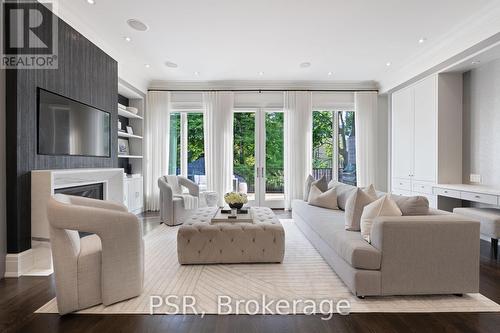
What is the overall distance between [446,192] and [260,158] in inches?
141

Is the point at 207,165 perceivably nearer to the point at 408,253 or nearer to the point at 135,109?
the point at 135,109

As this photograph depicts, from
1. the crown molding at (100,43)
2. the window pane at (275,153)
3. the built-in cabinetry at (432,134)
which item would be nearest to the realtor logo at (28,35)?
the crown molding at (100,43)

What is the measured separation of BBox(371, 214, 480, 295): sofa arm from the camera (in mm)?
2123

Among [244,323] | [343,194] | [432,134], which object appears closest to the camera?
[244,323]

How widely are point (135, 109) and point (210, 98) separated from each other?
1629 millimetres

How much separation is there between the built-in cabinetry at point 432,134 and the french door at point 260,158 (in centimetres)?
260

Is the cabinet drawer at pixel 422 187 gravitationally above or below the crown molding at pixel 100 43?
below

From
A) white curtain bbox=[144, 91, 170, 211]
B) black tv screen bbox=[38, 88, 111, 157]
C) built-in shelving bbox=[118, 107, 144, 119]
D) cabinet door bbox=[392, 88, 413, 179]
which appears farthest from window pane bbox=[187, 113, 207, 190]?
cabinet door bbox=[392, 88, 413, 179]

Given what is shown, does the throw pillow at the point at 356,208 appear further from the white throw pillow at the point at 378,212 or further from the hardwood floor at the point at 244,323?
the hardwood floor at the point at 244,323

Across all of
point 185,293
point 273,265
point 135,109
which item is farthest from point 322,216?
point 135,109

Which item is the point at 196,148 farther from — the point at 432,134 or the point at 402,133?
the point at 432,134

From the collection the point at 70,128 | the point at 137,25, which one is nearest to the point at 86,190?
the point at 70,128

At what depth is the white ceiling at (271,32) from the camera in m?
3.18

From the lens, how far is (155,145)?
609cm
